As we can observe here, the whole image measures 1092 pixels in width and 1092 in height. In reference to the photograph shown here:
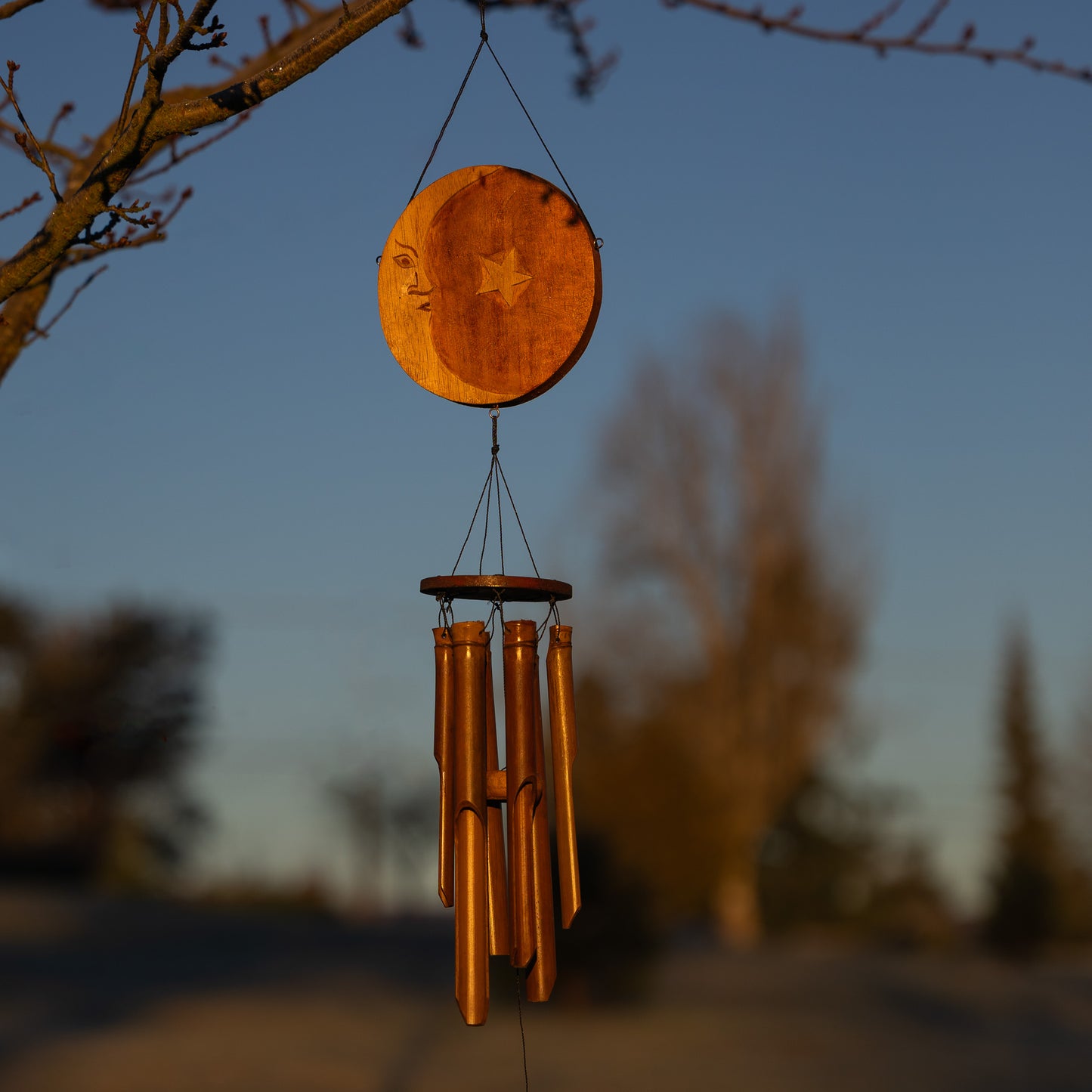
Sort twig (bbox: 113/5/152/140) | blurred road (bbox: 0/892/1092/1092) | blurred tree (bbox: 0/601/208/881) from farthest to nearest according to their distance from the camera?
1. blurred tree (bbox: 0/601/208/881)
2. blurred road (bbox: 0/892/1092/1092)
3. twig (bbox: 113/5/152/140)

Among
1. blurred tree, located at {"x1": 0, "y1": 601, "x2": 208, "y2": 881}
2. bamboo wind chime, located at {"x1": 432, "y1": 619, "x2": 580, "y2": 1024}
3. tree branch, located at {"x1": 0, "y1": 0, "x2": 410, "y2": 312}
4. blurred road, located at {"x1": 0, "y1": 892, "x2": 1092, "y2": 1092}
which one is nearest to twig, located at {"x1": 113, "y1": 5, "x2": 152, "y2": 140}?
tree branch, located at {"x1": 0, "y1": 0, "x2": 410, "y2": 312}

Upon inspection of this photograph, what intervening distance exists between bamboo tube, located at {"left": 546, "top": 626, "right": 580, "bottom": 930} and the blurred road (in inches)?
296

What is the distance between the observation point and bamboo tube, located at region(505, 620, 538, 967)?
2586mm

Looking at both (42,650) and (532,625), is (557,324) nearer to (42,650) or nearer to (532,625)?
(532,625)

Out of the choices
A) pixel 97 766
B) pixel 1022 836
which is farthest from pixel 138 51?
pixel 1022 836

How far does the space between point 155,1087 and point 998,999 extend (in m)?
9.87

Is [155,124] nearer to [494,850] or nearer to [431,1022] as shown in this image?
[494,850]

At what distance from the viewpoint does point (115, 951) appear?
15.0 meters

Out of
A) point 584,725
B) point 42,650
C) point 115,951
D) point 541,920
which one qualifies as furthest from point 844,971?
point 541,920

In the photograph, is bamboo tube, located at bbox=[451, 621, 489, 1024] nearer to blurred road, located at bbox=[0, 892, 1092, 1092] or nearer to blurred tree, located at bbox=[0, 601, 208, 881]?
blurred road, located at bbox=[0, 892, 1092, 1092]

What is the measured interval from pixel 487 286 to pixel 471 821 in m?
1.15

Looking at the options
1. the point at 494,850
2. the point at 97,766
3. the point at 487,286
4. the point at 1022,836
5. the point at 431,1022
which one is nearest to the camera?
the point at 494,850

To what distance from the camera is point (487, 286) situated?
9.43ft

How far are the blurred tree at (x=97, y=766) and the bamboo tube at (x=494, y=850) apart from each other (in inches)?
674
